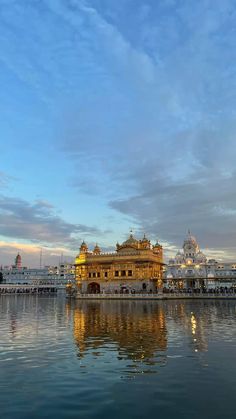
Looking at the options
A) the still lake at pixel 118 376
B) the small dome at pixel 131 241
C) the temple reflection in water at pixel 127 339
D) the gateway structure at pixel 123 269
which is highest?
the small dome at pixel 131 241

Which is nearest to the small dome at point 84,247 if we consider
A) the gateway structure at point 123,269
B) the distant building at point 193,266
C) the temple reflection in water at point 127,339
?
the gateway structure at point 123,269

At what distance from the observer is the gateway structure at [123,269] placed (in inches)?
3802

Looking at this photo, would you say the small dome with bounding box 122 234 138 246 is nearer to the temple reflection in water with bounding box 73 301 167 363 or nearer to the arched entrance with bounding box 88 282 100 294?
the arched entrance with bounding box 88 282 100 294

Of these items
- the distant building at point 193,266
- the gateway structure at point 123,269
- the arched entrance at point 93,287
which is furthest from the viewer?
the distant building at point 193,266

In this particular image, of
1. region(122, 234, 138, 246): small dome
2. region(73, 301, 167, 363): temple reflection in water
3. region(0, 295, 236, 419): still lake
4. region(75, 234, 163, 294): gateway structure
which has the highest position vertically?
region(122, 234, 138, 246): small dome

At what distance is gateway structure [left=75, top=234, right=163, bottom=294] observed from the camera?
317ft

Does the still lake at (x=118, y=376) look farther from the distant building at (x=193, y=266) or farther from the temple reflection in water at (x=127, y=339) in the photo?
the distant building at (x=193, y=266)

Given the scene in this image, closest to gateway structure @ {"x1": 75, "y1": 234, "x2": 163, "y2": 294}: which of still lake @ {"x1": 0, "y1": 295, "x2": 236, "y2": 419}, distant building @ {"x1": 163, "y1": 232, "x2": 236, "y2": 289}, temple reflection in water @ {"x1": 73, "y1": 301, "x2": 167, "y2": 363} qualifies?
distant building @ {"x1": 163, "y1": 232, "x2": 236, "y2": 289}

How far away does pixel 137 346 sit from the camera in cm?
2138

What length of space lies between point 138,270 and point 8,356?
3091 inches

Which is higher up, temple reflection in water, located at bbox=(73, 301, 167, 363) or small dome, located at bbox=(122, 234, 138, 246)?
small dome, located at bbox=(122, 234, 138, 246)

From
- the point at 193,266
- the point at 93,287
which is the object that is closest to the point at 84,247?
the point at 93,287

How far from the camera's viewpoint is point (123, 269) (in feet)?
323

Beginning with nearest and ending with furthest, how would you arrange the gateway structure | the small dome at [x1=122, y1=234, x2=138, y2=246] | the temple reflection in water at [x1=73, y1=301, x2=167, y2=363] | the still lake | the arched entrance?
the still lake → the temple reflection in water at [x1=73, y1=301, x2=167, y2=363] → the gateway structure → the small dome at [x1=122, y1=234, x2=138, y2=246] → the arched entrance
